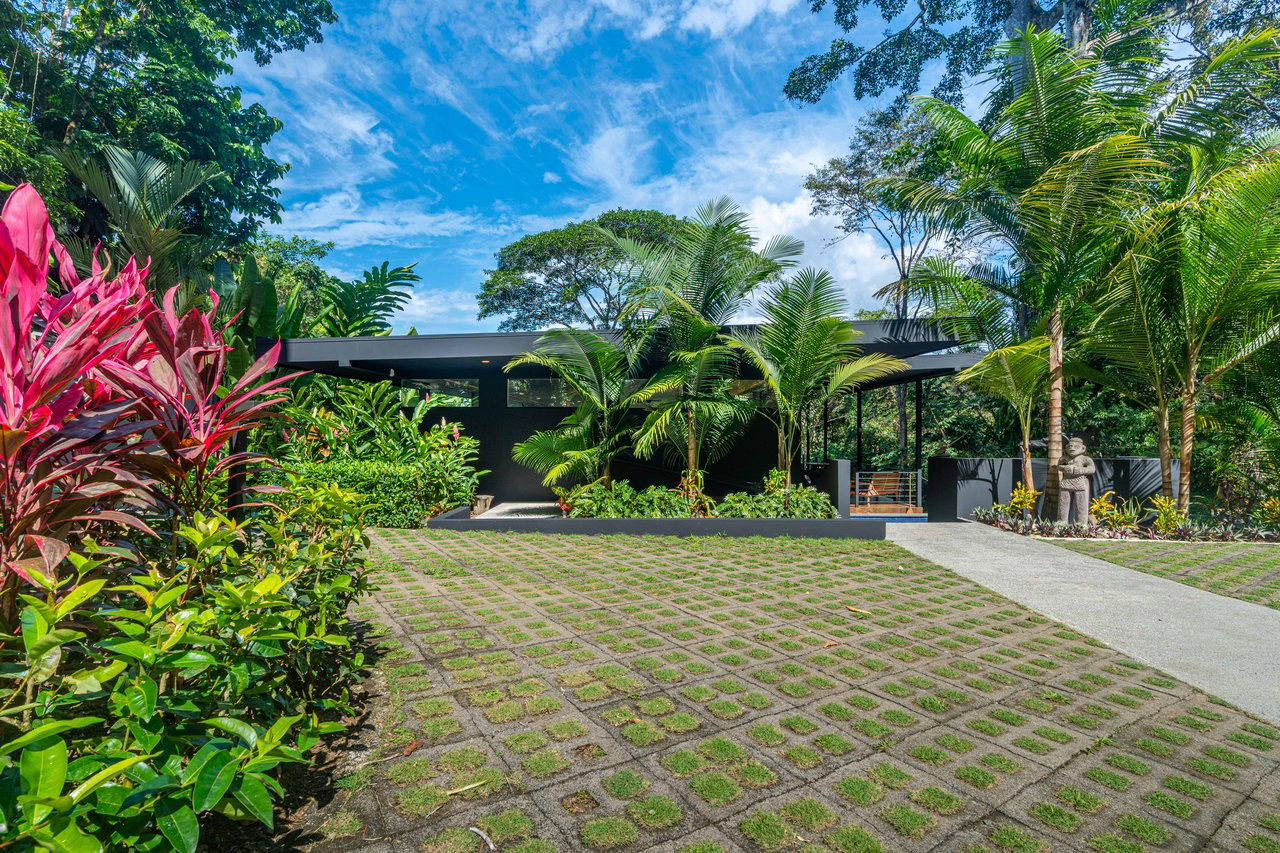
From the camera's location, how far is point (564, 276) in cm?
2538

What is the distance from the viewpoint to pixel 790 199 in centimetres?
2173

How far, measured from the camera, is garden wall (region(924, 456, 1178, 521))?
348 inches

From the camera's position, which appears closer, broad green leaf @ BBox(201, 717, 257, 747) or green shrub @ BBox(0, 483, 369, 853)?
green shrub @ BBox(0, 483, 369, 853)

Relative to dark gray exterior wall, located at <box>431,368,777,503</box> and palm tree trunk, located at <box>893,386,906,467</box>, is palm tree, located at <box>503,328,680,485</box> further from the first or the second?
palm tree trunk, located at <box>893,386,906,467</box>

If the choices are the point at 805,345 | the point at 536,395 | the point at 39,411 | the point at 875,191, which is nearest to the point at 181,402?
the point at 39,411

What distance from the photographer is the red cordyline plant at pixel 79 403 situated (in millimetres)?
1443

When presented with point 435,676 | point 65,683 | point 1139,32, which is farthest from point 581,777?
point 1139,32

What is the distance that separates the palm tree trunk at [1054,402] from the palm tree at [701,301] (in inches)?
149

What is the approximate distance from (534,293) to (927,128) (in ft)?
53.0

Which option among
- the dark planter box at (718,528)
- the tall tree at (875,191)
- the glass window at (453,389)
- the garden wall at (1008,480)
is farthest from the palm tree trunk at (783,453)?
the tall tree at (875,191)

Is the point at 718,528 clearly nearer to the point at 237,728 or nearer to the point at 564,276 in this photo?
the point at 237,728

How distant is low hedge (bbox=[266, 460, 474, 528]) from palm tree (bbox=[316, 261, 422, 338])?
274cm

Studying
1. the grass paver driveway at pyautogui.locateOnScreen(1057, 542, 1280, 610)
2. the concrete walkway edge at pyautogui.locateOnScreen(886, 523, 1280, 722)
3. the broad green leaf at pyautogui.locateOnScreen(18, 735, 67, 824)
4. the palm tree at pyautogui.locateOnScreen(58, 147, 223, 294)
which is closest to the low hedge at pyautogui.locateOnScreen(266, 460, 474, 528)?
the palm tree at pyautogui.locateOnScreen(58, 147, 223, 294)

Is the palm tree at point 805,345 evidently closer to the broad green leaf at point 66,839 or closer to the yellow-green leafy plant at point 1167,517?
the yellow-green leafy plant at point 1167,517
